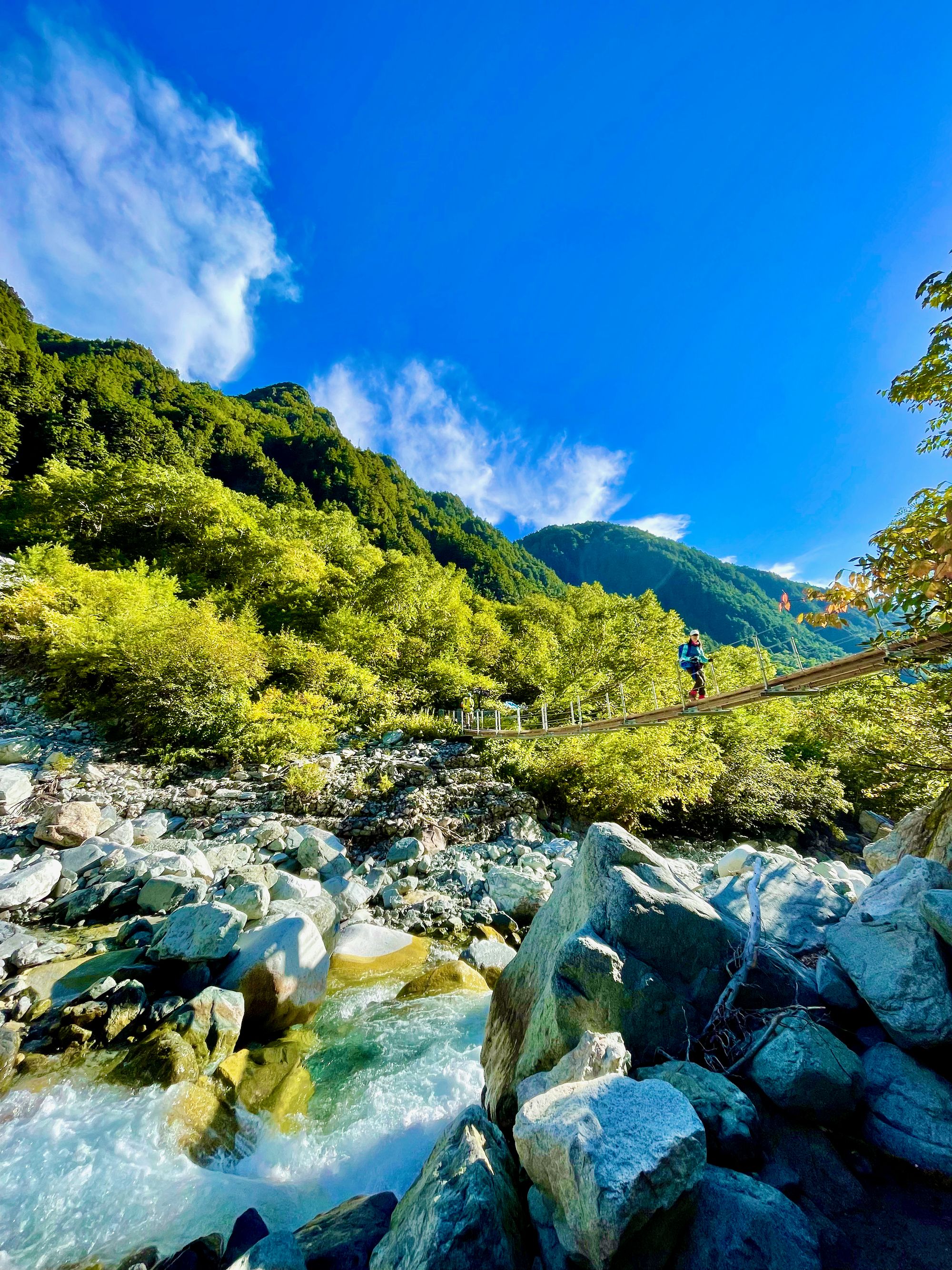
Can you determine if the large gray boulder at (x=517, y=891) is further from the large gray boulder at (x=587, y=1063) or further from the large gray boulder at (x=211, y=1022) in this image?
the large gray boulder at (x=587, y=1063)

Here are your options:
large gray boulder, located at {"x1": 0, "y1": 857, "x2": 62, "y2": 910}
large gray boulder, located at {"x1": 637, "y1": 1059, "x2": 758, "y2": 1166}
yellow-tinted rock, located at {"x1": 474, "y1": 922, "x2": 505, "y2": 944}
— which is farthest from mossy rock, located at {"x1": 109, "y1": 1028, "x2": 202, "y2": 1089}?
yellow-tinted rock, located at {"x1": 474, "y1": 922, "x2": 505, "y2": 944}

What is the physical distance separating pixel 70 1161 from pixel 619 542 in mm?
81897

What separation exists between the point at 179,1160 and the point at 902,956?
415 cm

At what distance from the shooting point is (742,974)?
2.50 metres

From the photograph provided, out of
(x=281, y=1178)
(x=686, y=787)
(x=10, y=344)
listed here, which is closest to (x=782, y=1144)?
(x=281, y=1178)

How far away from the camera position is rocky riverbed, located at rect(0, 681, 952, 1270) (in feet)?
5.29

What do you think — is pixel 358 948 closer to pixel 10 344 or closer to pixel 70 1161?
pixel 70 1161

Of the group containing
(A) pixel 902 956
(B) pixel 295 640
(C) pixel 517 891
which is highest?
(B) pixel 295 640

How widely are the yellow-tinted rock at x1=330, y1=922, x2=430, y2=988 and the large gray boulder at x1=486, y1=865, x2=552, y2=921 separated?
48.0 inches

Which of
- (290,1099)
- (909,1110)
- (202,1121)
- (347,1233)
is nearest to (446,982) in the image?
(290,1099)

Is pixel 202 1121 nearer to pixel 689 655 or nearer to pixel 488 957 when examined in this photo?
pixel 488 957

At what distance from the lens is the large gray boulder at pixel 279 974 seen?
3.43m

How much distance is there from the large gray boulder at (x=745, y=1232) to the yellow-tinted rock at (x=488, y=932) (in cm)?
363

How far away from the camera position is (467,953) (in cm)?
468
